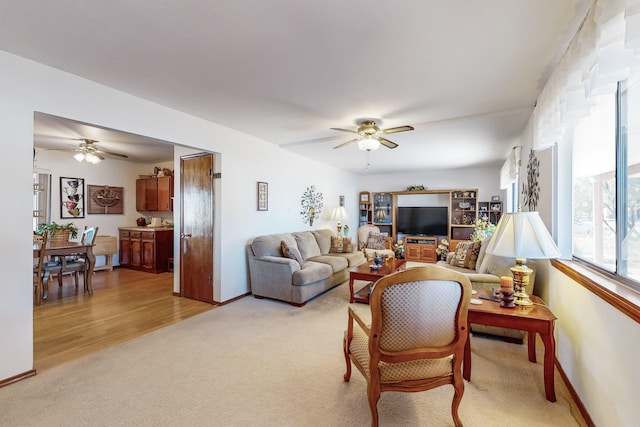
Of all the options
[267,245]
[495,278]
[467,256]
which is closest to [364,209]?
[467,256]

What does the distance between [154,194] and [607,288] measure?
7.32 meters

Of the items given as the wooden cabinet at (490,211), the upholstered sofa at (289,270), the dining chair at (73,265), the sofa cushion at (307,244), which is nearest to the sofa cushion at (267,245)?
the upholstered sofa at (289,270)

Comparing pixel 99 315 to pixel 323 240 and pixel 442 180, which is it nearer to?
pixel 323 240

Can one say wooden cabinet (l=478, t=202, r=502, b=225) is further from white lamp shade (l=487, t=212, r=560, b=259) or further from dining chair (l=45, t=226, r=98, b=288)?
dining chair (l=45, t=226, r=98, b=288)

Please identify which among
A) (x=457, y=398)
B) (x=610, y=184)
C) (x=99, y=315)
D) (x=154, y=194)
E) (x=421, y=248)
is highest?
(x=154, y=194)

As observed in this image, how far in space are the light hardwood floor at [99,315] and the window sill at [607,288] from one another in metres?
3.76

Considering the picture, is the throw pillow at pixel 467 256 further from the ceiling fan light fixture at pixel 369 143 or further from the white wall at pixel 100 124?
the white wall at pixel 100 124

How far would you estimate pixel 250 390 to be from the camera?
Result: 2031mm

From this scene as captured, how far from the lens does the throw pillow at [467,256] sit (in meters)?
3.89

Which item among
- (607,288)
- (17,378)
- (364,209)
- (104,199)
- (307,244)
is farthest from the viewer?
(364,209)

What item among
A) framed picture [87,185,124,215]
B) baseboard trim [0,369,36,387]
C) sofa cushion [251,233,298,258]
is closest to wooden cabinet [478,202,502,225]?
sofa cushion [251,233,298,258]

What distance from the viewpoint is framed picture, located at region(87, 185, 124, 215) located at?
237 inches

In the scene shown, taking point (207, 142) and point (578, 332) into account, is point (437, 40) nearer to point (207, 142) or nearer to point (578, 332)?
point (578, 332)

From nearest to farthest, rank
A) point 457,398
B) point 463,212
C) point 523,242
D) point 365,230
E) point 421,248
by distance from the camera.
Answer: point 457,398 < point 523,242 < point 463,212 < point 421,248 < point 365,230
